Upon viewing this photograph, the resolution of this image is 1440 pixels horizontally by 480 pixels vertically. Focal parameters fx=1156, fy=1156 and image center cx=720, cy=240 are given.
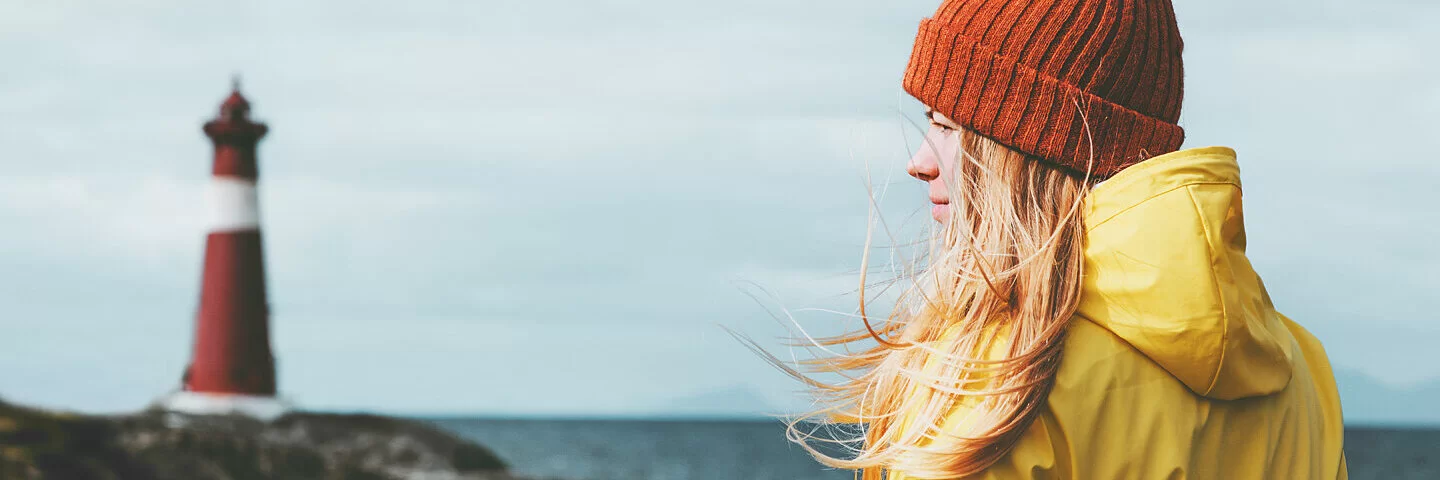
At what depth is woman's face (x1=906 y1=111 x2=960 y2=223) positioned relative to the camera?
5.73 feet

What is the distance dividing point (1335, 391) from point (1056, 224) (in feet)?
2.56

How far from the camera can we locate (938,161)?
1.76m

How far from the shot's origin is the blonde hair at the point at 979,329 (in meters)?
1.45

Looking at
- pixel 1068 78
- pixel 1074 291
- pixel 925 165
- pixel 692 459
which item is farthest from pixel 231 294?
pixel 692 459

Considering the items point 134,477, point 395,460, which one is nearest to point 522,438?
point 395,460

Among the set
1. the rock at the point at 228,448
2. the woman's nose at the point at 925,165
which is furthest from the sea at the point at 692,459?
the woman's nose at the point at 925,165

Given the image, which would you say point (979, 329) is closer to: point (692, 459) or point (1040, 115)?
point (1040, 115)

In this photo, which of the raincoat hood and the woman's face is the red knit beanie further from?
the raincoat hood

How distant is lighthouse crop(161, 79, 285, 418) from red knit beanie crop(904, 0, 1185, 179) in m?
16.0

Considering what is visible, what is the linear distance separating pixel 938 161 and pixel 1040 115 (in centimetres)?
17

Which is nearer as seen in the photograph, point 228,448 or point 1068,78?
point 1068,78

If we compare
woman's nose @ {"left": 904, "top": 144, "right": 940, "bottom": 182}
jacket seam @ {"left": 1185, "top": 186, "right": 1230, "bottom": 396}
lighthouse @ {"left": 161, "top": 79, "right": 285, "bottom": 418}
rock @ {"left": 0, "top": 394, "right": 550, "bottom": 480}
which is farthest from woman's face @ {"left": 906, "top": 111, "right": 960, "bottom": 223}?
lighthouse @ {"left": 161, "top": 79, "right": 285, "bottom": 418}

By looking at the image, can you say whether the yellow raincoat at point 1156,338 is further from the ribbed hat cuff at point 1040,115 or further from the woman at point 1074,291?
the ribbed hat cuff at point 1040,115

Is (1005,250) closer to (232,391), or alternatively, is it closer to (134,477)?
(134,477)
